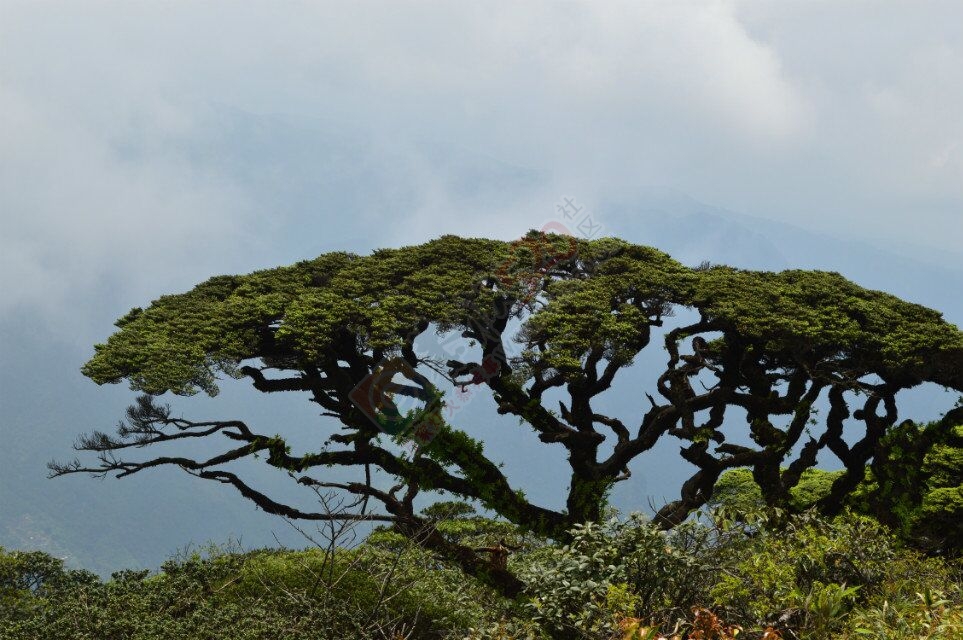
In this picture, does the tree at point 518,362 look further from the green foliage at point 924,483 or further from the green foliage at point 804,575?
the green foliage at point 804,575

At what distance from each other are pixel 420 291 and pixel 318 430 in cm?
18512

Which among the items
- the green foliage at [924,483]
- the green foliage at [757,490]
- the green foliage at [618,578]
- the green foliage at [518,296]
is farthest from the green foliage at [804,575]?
the green foliage at [757,490]

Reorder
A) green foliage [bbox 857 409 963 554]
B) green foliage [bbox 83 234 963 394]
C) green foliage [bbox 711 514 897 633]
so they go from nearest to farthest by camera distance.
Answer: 1. green foliage [bbox 711 514 897 633]
2. green foliage [bbox 83 234 963 394]
3. green foliage [bbox 857 409 963 554]

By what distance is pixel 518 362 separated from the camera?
1432 centimetres

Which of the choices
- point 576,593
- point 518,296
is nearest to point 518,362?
point 518,296

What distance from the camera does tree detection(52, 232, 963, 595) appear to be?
14.8m

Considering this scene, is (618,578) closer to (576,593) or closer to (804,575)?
(576,593)

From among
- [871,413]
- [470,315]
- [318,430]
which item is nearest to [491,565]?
Answer: [470,315]

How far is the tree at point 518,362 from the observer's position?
14750 millimetres

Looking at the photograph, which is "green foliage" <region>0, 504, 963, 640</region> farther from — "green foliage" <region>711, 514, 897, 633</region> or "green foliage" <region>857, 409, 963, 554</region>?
"green foliage" <region>857, 409, 963, 554</region>

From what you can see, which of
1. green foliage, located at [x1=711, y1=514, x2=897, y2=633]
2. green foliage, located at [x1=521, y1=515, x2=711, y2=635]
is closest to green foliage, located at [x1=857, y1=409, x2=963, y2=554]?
green foliage, located at [x1=711, y1=514, x2=897, y2=633]

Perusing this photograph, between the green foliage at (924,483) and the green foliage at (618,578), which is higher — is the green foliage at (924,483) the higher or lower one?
the higher one

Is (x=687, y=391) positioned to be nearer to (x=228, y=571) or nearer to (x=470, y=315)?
(x=470, y=315)

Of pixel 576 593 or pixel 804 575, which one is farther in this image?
pixel 804 575
